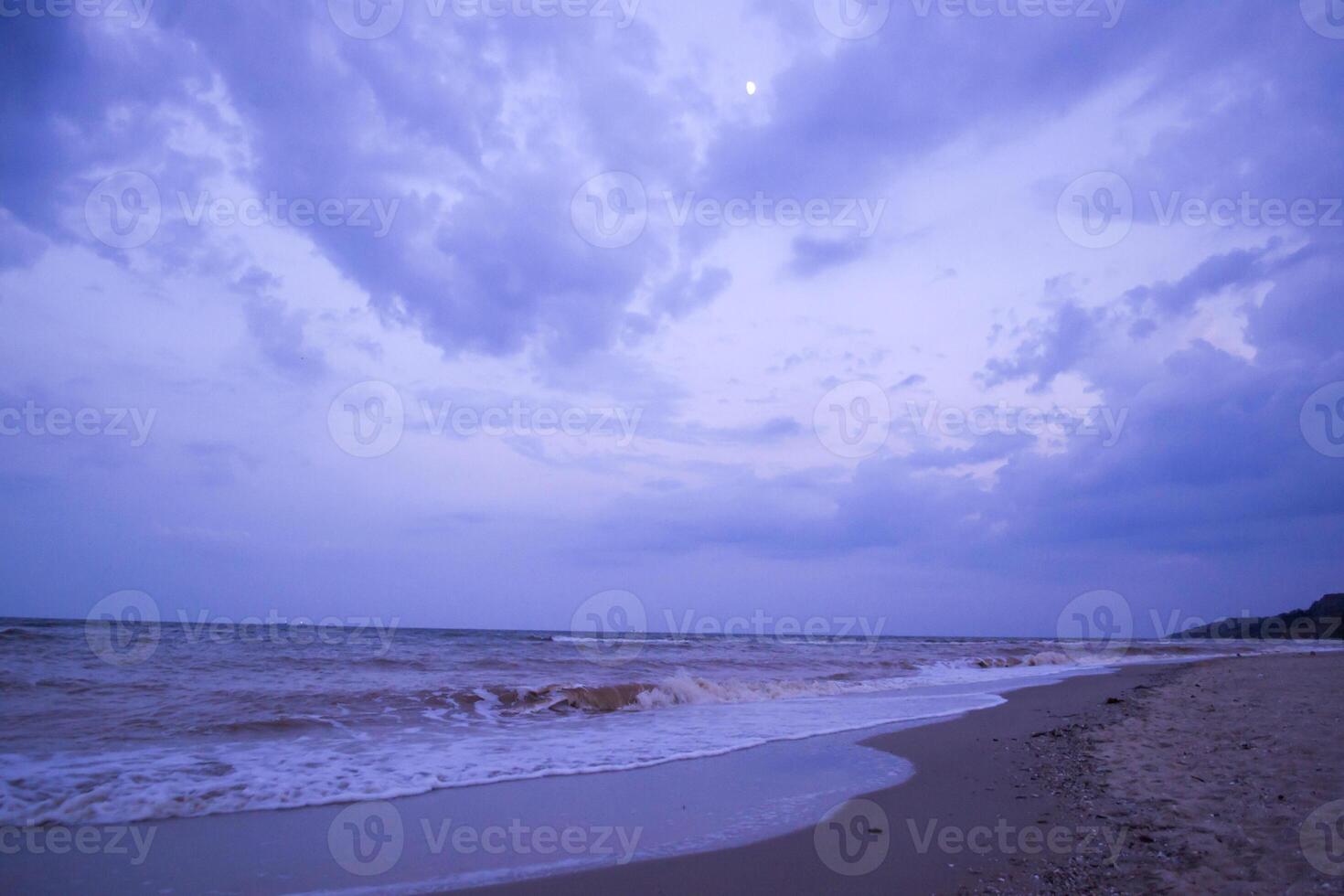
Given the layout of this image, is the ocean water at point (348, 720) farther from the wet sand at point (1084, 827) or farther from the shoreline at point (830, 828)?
the wet sand at point (1084, 827)

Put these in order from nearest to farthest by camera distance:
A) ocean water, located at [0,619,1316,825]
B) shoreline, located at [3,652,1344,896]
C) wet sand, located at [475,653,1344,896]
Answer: wet sand, located at [475,653,1344,896], shoreline, located at [3,652,1344,896], ocean water, located at [0,619,1316,825]

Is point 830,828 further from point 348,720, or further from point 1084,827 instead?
point 348,720

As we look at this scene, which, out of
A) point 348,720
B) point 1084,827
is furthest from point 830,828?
point 348,720

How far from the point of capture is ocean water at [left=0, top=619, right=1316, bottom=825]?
737cm

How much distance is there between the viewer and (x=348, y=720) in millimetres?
11766

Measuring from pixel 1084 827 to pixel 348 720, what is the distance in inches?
416

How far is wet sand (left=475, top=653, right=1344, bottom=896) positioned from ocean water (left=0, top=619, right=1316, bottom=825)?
3.42 meters

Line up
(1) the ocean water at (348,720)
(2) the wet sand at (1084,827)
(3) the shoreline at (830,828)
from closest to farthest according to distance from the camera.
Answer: (2) the wet sand at (1084,827), (3) the shoreline at (830,828), (1) the ocean water at (348,720)

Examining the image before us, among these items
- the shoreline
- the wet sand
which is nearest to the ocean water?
the shoreline

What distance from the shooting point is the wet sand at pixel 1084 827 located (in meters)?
4.58

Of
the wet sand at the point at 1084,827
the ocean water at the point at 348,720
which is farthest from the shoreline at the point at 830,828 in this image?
the ocean water at the point at 348,720

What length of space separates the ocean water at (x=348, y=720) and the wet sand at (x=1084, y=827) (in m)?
3.42

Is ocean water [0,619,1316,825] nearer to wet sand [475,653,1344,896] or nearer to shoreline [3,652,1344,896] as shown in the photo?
shoreline [3,652,1344,896]

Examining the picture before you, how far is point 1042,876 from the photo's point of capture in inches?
183
